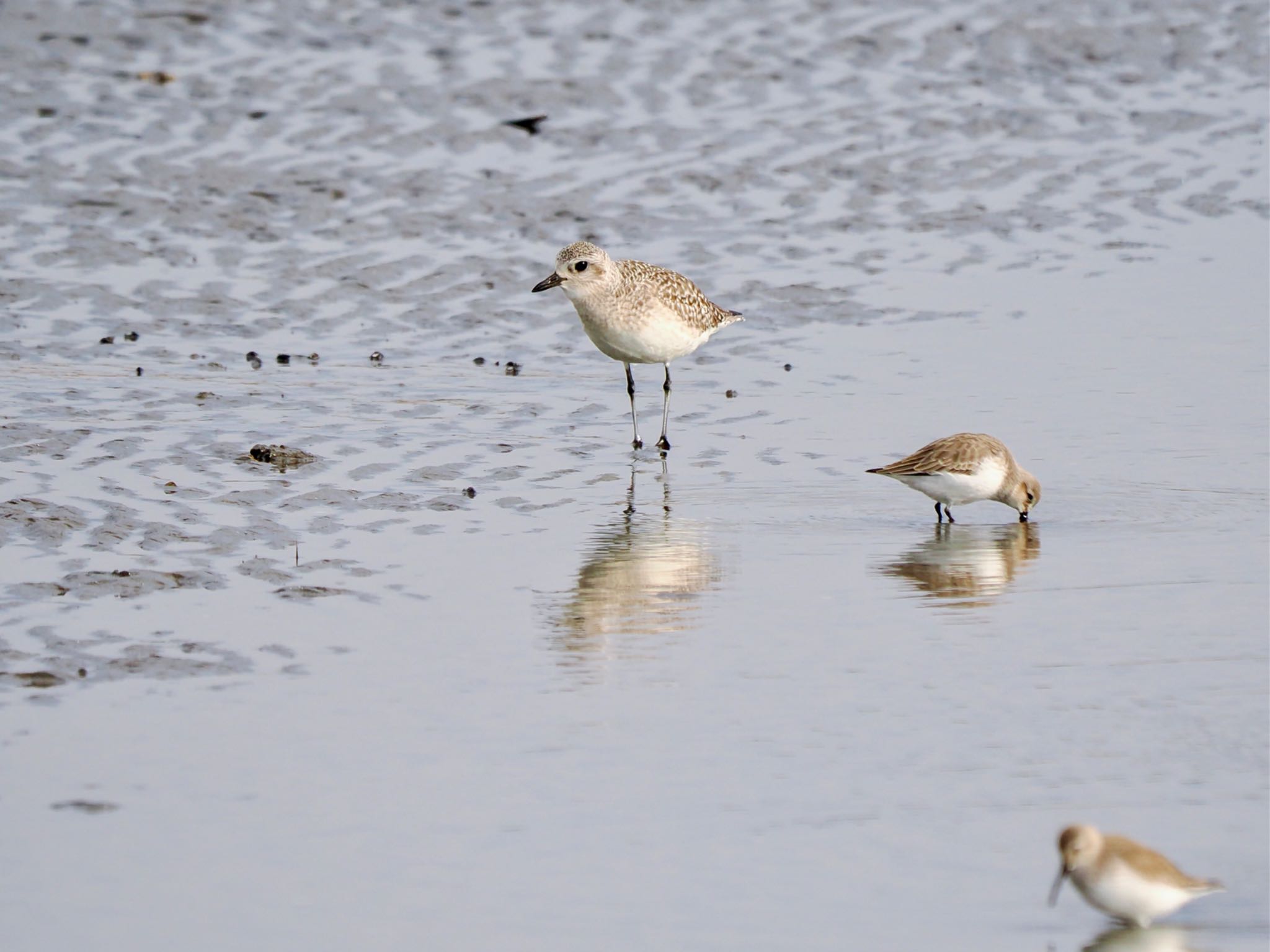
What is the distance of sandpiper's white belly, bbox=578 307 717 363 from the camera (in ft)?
50.3

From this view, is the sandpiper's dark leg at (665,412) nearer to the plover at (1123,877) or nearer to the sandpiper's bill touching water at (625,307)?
the sandpiper's bill touching water at (625,307)

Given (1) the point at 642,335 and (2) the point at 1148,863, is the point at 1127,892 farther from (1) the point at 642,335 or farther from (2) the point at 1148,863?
(1) the point at 642,335

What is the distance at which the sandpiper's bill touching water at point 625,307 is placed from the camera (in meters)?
15.3

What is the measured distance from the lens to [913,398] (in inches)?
595

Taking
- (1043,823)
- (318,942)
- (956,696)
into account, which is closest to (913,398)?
(956,696)

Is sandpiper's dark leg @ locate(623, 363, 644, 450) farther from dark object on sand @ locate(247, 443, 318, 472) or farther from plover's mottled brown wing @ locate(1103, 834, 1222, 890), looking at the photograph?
plover's mottled brown wing @ locate(1103, 834, 1222, 890)

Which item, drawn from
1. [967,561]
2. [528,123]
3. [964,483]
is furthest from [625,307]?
[528,123]

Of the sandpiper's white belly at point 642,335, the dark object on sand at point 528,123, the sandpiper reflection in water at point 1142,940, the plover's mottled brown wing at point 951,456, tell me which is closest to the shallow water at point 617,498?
the sandpiper reflection in water at point 1142,940

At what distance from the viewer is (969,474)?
12039 millimetres

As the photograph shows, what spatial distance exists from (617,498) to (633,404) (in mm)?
2104

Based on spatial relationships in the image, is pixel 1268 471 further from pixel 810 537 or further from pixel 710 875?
pixel 710 875

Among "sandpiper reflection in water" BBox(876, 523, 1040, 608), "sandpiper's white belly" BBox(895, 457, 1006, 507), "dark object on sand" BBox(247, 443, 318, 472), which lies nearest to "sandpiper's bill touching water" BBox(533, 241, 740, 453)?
"dark object on sand" BBox(247, 443, 318, 472)

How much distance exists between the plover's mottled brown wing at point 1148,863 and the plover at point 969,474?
17.0 feet

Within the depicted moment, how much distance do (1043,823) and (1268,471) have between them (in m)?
5.81
